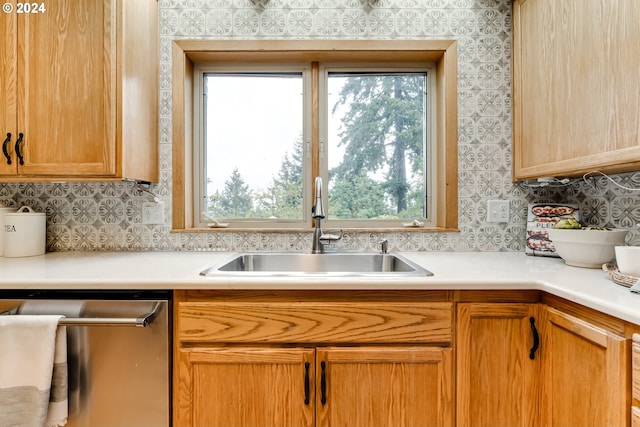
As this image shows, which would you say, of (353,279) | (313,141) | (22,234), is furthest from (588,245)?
(22,234)

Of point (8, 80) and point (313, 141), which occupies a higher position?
point (8, 80)

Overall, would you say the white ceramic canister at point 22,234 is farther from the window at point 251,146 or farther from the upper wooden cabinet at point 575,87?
the upper wooden cabinet at point 575,87

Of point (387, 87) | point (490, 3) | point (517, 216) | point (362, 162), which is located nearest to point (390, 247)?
point (362, 162)

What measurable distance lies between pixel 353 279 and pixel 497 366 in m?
0.55

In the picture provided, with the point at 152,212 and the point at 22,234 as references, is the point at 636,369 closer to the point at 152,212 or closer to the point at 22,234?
the point at 152,212

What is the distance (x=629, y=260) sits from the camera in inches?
42.2

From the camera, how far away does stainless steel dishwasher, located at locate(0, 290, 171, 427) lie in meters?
1.14

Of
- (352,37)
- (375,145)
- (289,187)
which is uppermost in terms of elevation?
(352,37)

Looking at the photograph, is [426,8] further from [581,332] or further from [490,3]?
[581,332]

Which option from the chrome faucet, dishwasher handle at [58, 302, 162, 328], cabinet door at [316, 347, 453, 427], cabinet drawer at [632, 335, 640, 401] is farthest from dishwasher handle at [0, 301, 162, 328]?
cabinet drawer at [632, 335, 640, 401]

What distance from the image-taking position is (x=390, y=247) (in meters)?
1.81

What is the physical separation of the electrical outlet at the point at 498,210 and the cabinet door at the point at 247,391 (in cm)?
120

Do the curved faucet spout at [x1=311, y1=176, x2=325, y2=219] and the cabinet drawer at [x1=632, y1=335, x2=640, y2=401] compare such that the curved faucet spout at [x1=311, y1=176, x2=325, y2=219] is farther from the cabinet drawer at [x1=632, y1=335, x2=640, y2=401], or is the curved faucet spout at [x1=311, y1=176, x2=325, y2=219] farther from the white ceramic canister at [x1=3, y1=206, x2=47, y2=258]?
the white ceramic canister at [x1=3, y1=206, x2=47, y2=258]

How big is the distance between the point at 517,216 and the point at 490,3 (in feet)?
3.56
